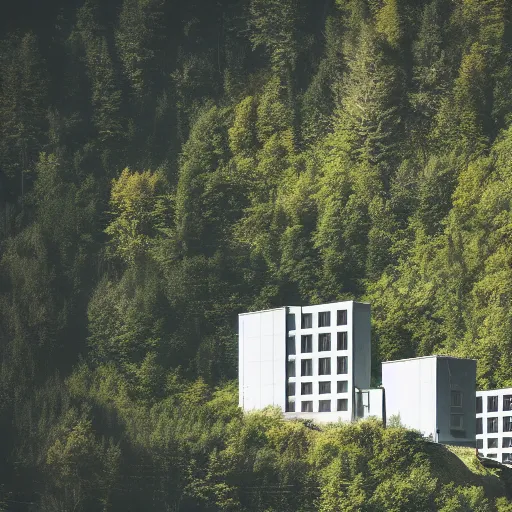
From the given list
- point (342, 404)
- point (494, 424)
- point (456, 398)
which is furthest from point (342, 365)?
point (494, 424)

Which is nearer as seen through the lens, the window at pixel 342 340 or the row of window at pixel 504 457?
the window at pixel 342 340

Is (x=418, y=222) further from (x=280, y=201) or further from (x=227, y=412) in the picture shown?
(x=227, y=412)

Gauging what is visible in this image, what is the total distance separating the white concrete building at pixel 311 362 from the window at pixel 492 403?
34.8 feet

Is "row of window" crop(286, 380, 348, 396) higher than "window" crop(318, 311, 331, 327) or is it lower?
lower

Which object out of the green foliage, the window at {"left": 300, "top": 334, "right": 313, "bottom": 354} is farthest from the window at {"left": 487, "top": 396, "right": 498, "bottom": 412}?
the green foliage

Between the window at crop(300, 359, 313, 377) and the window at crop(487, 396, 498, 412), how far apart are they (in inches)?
517

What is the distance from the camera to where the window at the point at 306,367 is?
81.2 meters

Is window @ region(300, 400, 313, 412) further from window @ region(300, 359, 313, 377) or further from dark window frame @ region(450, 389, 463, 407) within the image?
dark window frame @ region(450, 389, 463, 407)

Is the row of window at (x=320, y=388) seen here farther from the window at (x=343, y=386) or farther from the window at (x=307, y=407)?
the window at (x=307, y=407)

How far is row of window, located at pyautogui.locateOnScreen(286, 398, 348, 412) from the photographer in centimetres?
7950

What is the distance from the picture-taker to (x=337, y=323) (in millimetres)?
80750

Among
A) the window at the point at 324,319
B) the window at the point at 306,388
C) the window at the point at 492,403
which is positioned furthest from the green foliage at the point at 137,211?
the window at the point at 492,403

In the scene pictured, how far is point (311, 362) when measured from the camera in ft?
267

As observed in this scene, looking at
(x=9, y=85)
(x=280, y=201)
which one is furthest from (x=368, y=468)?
(x=9, y=85)
